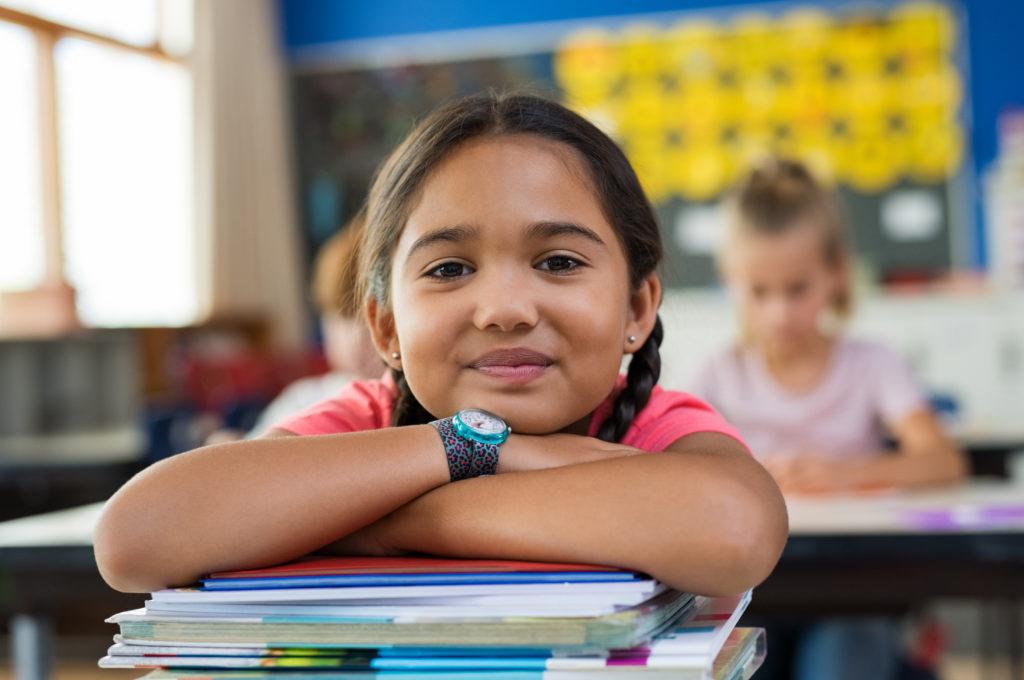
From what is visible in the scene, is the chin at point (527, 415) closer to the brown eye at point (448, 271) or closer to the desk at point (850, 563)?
the brown eye at point (448, 271)

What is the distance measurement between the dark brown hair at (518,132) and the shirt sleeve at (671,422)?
12mm

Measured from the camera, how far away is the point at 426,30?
6.61m

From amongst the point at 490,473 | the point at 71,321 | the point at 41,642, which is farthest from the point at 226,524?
the point at 71,321

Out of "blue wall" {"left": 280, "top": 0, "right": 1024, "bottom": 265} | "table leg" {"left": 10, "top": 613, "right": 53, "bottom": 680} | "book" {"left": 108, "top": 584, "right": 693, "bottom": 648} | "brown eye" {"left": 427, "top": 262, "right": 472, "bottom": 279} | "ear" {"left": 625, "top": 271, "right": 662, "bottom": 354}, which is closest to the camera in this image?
"book" {"left": 108, "top": 584, "right": 693, "bottom": 648}

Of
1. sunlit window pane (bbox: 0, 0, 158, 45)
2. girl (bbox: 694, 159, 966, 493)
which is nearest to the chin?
girl (bbox: 694, 159, 966, 493)

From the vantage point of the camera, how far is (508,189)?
31.4 inches

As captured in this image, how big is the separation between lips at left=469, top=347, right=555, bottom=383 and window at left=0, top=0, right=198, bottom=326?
454 centimetres

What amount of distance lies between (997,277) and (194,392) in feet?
11.8

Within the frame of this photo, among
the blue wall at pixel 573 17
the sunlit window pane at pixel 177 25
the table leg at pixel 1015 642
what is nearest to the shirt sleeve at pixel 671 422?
the table leg at pixel 1015 642

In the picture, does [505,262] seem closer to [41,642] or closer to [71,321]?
[41,642]

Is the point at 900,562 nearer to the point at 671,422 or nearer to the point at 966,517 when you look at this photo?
the point at 966,517

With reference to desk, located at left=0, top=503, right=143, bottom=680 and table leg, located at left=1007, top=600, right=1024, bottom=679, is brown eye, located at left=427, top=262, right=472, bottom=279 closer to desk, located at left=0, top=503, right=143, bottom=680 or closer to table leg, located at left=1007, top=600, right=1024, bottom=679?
desk, located at left=0, top=503, right=143, bottom=680

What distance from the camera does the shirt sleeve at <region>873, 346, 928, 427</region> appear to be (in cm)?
225

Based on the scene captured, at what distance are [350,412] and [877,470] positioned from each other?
1.22m
